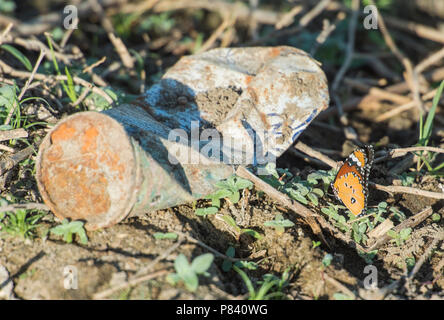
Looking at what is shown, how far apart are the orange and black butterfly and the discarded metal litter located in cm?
40

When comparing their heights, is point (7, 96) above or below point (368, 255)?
above

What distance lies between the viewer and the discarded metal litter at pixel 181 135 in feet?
6.29

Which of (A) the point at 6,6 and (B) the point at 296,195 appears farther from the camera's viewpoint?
(A) the point at 6,6

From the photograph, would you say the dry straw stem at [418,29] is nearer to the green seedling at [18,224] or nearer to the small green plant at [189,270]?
the small green plant at [189,270]

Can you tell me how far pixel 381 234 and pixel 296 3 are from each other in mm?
2941

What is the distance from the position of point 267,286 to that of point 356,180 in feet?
2.64

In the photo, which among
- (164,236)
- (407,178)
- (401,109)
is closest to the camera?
(164,236)

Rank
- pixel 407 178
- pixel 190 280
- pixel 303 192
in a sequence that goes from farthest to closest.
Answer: pixel 407 178 → pixel 303 192 → pixel 190 280

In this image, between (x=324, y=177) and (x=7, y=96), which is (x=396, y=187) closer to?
(x=324, y=177)

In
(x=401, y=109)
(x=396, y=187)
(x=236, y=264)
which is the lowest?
(x=236, y=264)

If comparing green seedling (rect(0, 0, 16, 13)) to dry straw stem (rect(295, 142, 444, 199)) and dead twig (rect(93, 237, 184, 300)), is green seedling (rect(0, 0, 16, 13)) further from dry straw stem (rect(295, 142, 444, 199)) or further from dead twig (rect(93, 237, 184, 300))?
dead twig (rect(93, 237, 184, 300))

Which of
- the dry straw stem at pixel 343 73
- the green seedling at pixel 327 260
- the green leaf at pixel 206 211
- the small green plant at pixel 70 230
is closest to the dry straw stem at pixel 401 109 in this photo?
the dry straw stem at pixel 343 73

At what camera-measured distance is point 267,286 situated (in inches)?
74.3

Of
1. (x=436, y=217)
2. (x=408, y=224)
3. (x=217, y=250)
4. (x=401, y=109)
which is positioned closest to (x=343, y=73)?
(x=401, y=109)
